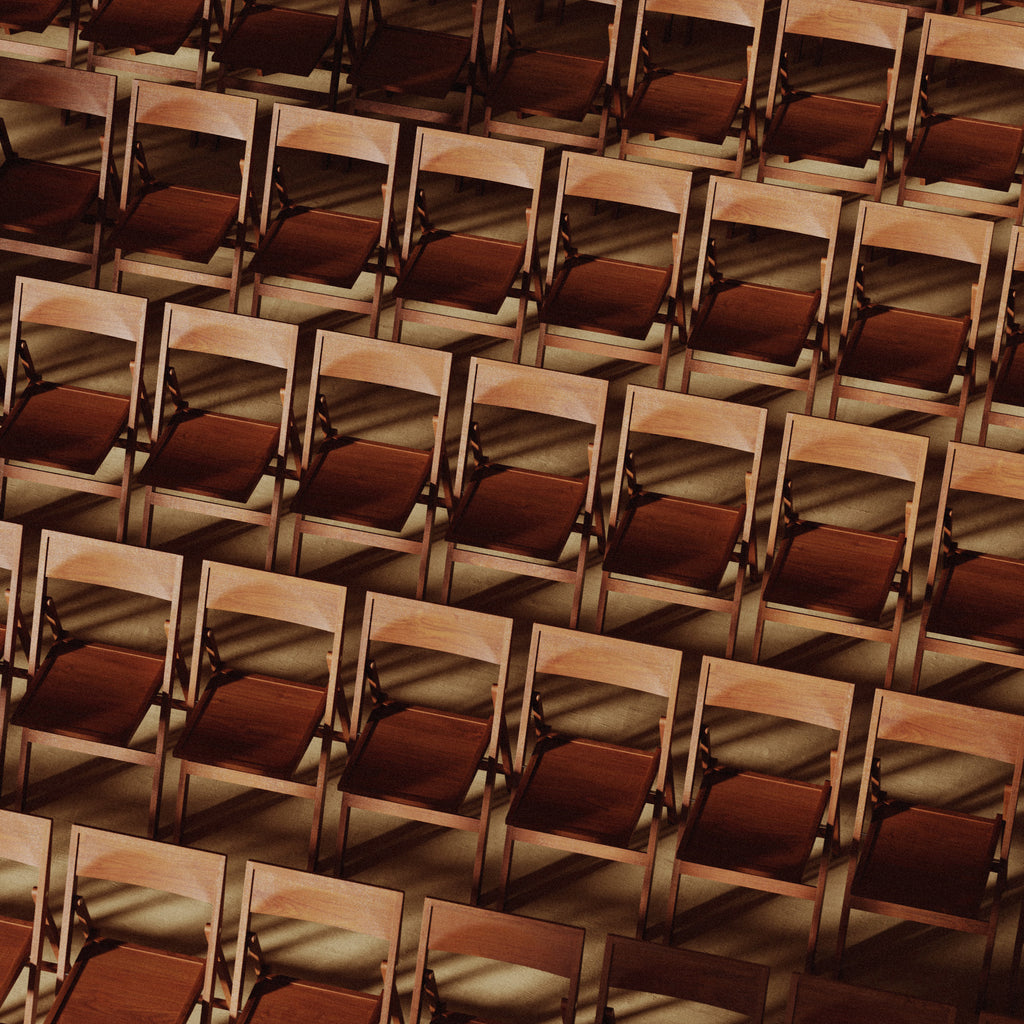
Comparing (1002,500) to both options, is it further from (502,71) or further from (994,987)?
(502,71)

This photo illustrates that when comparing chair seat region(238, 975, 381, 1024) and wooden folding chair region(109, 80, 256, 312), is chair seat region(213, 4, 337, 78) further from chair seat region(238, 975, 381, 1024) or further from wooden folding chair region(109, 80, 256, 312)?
chair seat region(238, 975, 381, 1024)

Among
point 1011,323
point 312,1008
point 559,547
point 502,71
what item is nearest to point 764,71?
point 502,71

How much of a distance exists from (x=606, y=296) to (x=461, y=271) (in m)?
0.43

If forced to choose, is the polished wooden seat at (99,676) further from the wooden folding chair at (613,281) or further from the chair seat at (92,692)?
the wooden folding chair at (613,281)

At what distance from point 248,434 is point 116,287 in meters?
0.73

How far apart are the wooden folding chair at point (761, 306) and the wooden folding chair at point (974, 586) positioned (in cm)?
62

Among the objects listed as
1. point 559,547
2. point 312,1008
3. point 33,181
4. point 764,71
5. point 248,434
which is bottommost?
point 312,1008

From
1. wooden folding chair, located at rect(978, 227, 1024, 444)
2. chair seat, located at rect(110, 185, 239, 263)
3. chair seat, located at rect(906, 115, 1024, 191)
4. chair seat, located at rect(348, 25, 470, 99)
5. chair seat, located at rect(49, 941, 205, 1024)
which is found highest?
chair seat, located at rect(348, 25, 470, 99)

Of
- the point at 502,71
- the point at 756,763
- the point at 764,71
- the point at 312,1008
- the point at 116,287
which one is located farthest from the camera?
the point at 764,71

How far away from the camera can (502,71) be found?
576 cm

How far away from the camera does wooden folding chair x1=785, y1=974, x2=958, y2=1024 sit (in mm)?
3910

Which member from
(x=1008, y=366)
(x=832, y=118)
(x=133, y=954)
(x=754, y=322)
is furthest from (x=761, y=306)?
(x=133, y=954)

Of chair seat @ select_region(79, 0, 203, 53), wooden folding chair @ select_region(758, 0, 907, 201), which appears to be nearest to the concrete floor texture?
wooden folding chair @ select_region(758, 0, 907, 201)

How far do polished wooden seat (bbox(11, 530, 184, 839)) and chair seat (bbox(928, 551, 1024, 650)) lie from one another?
1.95 m
